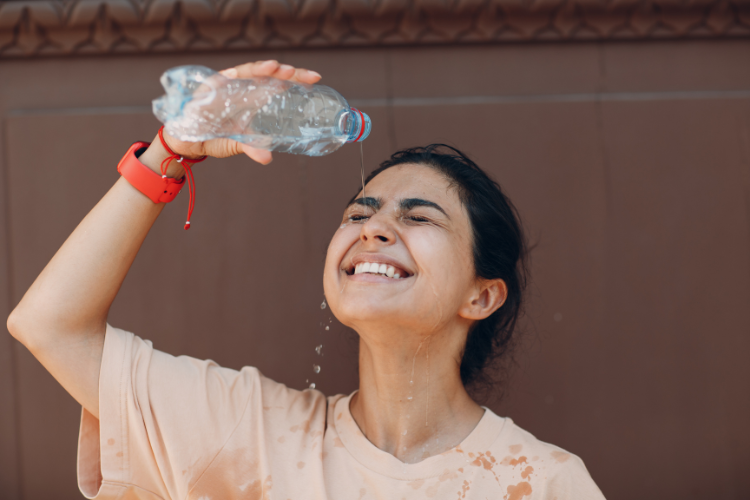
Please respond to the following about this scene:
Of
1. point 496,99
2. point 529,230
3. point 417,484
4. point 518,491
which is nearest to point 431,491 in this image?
point 417,484

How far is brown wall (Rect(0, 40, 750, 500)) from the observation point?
2.06 m

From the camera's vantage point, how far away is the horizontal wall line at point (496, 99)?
6.75 feet

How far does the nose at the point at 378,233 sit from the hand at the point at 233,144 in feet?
1.05

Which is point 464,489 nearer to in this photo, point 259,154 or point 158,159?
point 259,154

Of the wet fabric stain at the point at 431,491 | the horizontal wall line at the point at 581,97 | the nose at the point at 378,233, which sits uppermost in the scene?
the horizontal wall line at the point at 581,97

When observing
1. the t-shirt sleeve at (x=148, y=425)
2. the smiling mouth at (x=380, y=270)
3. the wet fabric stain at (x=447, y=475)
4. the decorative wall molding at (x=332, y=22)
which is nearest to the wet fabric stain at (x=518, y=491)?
the wet fabric stain at (x=447, y=475)

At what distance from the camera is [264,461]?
4.82 feet

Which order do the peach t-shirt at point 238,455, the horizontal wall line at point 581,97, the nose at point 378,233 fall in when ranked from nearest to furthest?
1. the peach t-shirt at point 238,455
2. the nose at point 378,233
3. the horizontal wall line at point 581,97

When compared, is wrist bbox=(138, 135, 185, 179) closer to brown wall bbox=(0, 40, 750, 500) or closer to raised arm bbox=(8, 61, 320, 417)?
raised arm bbox=(8, 61, 320, 417)

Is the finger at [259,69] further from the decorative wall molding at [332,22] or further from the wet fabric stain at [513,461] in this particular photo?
the wet fabric stain at [513,461]

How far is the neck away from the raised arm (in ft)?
2.14

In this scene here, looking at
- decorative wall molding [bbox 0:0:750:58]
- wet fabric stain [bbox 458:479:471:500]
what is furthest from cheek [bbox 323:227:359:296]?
decorative wall molding [bbox 0:0:750:58]

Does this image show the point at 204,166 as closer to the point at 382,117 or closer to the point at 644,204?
the point at 382,117

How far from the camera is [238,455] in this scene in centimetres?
147
